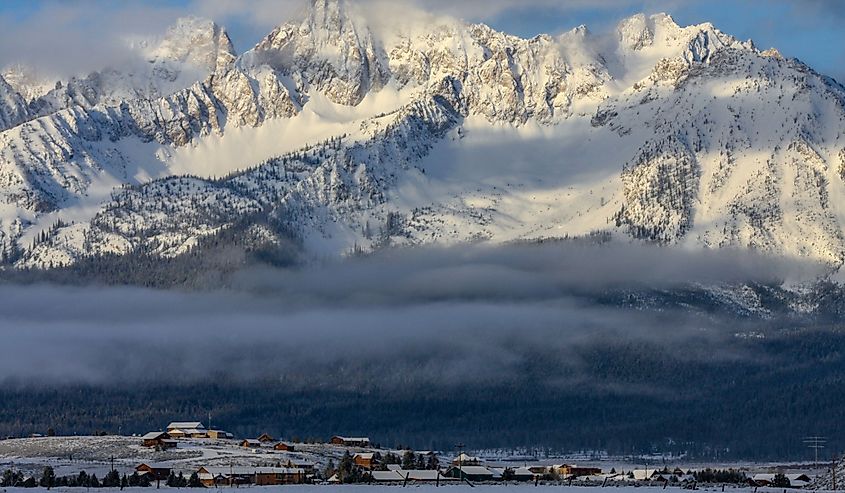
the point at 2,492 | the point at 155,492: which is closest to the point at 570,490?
the point at 155,492

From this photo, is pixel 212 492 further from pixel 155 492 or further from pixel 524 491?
pixel 524 491

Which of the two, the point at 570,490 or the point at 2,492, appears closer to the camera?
the point at 2,492

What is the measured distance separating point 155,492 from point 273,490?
10.9m

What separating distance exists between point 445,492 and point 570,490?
43.2ft

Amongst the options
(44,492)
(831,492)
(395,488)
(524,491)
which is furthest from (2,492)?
(831,492)

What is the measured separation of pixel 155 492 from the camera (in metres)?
193

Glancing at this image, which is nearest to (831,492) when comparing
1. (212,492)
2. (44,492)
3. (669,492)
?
(669,492)

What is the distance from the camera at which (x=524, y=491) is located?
643 ft

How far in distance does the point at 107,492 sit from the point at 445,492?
3121cm

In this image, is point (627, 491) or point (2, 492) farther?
point (627, 491)

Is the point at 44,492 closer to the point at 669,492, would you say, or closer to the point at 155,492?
the point at 155,492

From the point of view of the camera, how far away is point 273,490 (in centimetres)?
19462

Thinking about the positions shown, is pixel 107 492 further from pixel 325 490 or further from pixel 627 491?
pixel 627 491

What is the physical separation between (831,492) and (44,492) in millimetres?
71768
